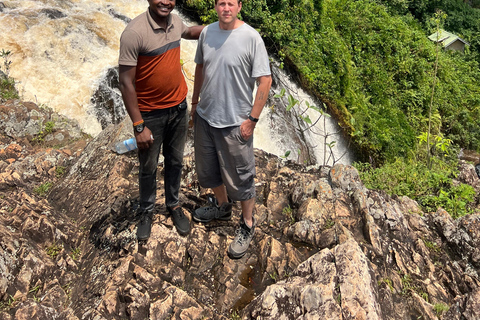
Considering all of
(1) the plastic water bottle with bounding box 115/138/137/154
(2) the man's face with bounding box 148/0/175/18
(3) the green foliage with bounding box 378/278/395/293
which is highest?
(2) the man's face with bounding box 148/0/175/18

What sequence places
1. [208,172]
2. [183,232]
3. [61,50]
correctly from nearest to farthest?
[208,172] → [183,232] → [61,50]

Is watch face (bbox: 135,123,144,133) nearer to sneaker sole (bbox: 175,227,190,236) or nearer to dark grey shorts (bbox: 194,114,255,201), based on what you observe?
dark grey shorts (bbox: 194,114,255,201)

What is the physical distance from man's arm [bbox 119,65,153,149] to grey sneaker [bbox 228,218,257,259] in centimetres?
135

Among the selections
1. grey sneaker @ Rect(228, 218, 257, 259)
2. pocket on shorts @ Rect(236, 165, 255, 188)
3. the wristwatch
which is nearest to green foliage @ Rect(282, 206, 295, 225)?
grey sneaker @ Rect(228, 218, 257, 259)

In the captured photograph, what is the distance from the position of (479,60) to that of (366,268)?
21106mm

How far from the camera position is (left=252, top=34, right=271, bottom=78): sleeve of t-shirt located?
2822 mm

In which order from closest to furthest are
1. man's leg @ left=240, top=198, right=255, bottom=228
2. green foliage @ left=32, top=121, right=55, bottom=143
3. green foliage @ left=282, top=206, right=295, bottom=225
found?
man's leg @ left=240, top=198, right=255, bottom=228
green foliage @ left=282, top=206, right=295, bottom=225
green foliage @ left=32, top=121, right=55, bottom=143

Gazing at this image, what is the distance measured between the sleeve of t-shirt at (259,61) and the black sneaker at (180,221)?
1.78m

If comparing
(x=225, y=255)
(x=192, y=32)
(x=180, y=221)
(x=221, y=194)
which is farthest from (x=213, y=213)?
(x=192, y=32)

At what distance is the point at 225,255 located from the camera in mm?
3689

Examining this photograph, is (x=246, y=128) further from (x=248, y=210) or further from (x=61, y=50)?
→ (x=61, y=50)

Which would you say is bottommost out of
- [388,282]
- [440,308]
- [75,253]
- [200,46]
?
[75,253]

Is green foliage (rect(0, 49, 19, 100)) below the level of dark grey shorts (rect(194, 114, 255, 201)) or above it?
below

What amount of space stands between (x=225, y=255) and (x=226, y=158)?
3.67ft
